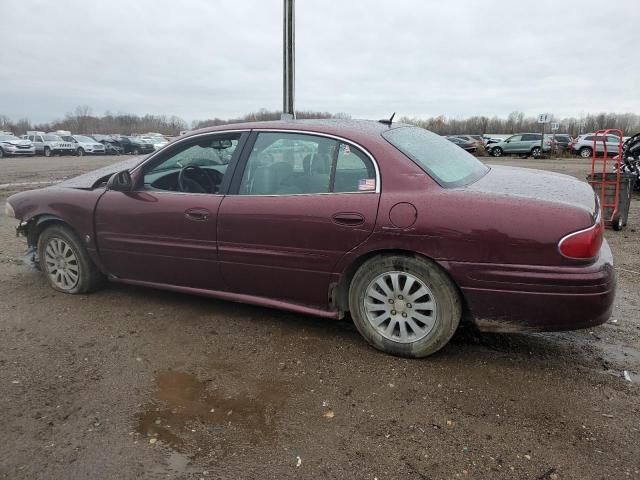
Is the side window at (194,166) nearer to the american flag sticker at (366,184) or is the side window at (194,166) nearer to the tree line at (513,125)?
the american flag sticker at (366,184)

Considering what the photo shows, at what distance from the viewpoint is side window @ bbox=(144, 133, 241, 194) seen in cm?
382

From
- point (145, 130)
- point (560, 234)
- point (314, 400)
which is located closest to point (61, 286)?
point (314, 400)

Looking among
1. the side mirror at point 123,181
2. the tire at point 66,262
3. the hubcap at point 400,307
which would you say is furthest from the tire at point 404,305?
the tire at point 66,262

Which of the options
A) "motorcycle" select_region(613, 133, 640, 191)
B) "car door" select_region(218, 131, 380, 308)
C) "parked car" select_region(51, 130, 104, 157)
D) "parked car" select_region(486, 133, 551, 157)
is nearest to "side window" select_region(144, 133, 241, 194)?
"car door" select_region(218, 131, 380, 308)

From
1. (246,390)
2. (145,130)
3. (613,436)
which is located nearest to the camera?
(613,436)

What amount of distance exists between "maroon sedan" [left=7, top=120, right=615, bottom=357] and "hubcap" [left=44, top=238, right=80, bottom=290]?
0.13m

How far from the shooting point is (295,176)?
138 inches

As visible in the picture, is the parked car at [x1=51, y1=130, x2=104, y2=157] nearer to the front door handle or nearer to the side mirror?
the side mirror

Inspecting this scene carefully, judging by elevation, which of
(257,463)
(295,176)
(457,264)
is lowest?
(257,463)

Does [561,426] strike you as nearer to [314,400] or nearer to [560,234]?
[560,234]

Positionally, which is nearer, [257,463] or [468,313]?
[257,463]

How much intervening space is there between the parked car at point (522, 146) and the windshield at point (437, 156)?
1222 inches

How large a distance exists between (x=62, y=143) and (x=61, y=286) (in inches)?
1346

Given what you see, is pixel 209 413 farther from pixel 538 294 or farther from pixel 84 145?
pixel 84 145
